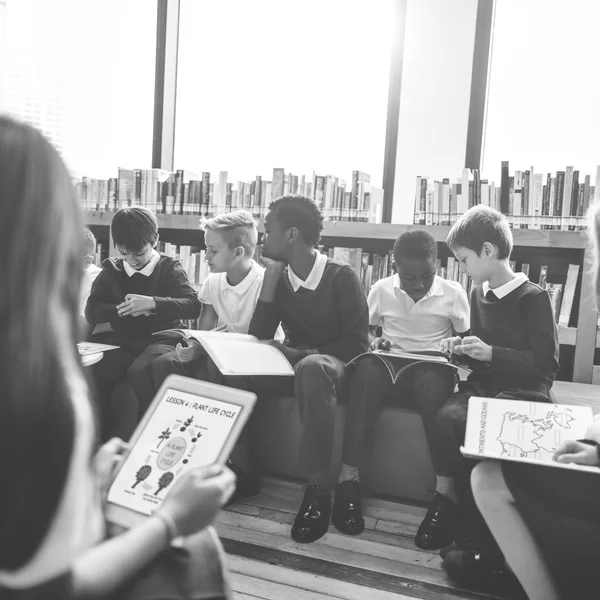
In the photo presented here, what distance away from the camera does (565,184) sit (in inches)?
99.8

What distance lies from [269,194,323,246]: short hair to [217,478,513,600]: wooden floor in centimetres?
97

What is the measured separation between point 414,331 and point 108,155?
108 inches

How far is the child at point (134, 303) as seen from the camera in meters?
2.25

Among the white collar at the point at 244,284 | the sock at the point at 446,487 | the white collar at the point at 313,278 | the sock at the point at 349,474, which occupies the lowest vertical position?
the sock at the point at 349,474

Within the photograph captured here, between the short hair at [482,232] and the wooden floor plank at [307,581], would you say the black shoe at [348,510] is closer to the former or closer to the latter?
the wooden floor plank at [307,581]

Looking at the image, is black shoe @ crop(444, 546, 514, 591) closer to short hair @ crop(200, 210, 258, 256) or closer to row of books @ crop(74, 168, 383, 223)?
short hair @ crop(200, 210, 258, 256)

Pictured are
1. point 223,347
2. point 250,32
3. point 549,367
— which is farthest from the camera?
point 250,32

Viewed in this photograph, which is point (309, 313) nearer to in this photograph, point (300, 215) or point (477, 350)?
point (300, 215)

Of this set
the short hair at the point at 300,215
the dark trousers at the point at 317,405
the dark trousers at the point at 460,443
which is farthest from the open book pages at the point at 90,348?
the dark trousers at the point at 460,443

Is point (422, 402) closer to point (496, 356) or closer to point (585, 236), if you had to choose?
point (496, 356)

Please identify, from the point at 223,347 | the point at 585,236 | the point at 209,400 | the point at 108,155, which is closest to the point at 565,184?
the point at 585,236

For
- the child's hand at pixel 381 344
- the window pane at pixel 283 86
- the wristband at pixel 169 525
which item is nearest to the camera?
the wristband at pixel 169 525

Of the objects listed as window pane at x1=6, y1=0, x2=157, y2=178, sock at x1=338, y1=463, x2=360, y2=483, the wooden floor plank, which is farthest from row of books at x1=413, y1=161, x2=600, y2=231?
window pane at x1=6, y1=0, x2=157, y2=178

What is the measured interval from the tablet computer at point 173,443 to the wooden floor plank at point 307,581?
72 centimetres
